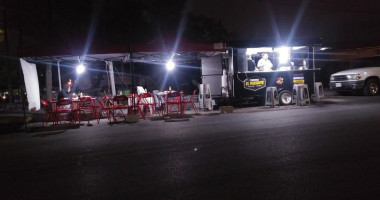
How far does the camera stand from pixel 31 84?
13.4 metres

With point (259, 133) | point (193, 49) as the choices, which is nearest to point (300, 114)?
point (259, 133)

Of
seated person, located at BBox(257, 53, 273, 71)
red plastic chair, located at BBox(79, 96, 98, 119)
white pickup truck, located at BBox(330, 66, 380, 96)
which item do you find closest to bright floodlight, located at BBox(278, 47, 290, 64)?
seated person, located at BBox(257, 53, 273, 71)

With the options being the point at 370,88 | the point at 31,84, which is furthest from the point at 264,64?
the point at 31,84

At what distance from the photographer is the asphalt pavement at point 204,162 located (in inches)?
178

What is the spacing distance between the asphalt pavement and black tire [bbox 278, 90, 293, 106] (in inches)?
196

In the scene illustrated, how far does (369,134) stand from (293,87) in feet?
24.2

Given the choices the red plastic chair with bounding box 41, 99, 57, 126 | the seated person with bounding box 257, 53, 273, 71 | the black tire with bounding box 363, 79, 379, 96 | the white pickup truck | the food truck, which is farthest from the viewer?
the black tire with bounding box 363, 79, 379, 96

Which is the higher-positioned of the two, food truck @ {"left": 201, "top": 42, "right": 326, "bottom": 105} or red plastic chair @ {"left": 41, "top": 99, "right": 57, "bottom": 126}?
food truck @ {"left": 201, "top": 42, "right": 326, "bottom": 105}

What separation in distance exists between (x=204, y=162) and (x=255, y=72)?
31.7 feet

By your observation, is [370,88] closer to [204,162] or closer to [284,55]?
[284,55]

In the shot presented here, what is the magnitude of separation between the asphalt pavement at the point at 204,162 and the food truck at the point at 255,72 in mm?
5091

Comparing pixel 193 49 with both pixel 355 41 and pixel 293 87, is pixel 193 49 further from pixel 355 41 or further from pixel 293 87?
pixel 355 41

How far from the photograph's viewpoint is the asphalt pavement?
453 centimetres

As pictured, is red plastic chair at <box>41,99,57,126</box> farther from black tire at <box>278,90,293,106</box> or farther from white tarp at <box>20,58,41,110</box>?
black tire at <box>278,90,293,106</box>
